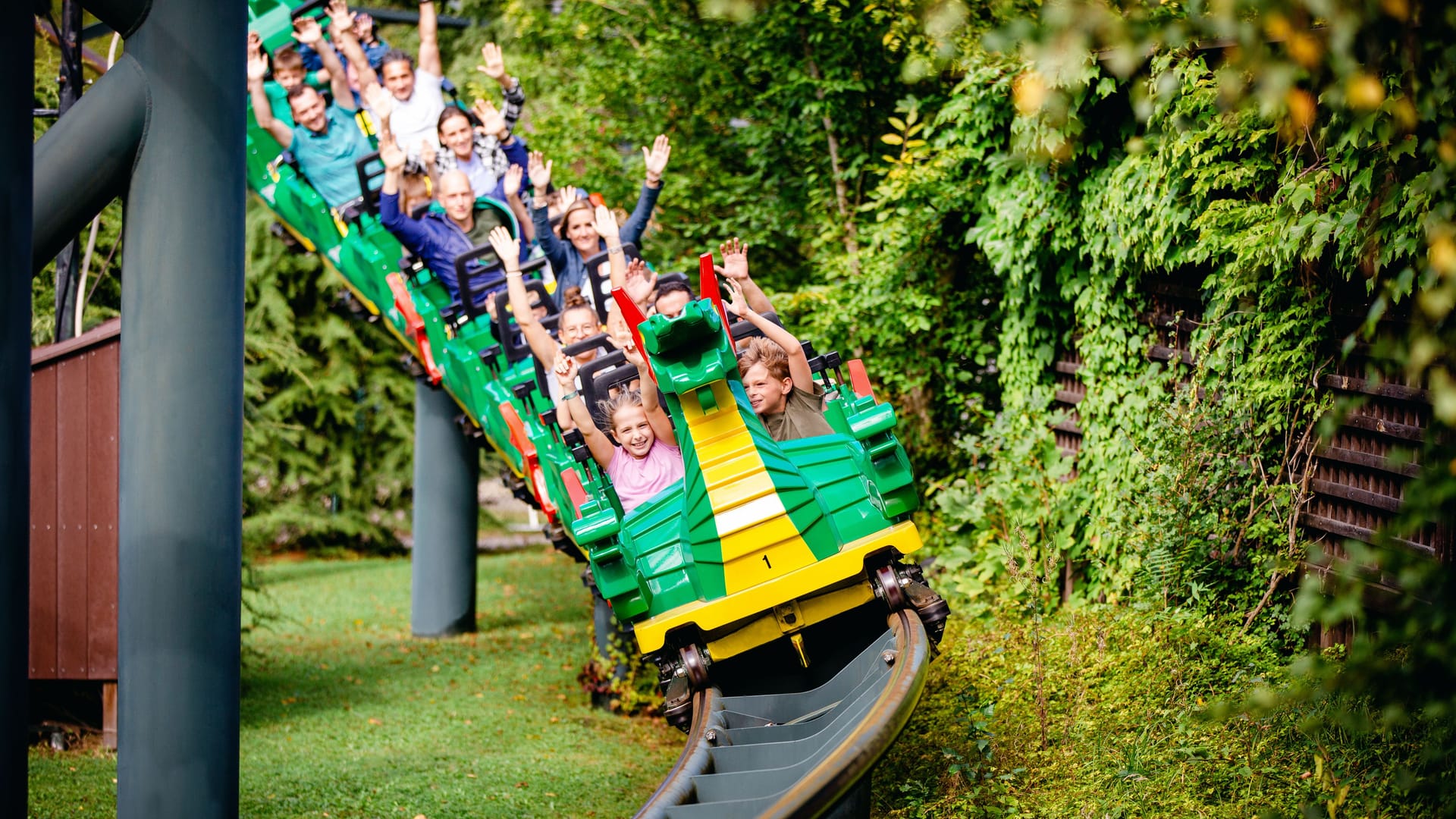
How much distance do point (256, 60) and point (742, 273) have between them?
4.82 meters

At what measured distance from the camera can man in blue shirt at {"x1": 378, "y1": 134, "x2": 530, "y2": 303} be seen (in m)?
7.57

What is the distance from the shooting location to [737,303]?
5508mm

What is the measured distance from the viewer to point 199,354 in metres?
3.63

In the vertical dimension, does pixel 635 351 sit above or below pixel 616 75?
below

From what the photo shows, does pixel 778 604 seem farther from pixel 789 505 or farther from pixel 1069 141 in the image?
pixel 1069 141

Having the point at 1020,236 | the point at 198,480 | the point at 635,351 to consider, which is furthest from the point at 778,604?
the point at 1020,236

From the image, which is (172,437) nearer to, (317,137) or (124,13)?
(124,13)

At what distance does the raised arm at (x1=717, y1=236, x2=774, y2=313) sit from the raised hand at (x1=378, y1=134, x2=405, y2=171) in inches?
110

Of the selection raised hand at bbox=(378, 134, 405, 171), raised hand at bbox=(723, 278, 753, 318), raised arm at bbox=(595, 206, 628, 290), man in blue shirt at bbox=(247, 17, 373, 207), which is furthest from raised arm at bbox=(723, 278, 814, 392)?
man in blue shirt at bbox=(247, 17, 373, 207)

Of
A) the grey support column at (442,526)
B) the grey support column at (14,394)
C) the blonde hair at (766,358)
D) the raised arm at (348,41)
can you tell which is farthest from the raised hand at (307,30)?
the grey support column at (14,394)

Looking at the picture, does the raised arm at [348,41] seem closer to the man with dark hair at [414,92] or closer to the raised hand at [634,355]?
the man with dark hair at [414,92]

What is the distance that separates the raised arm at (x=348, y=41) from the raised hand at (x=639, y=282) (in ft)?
11.8

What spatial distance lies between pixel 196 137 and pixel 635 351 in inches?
77.5

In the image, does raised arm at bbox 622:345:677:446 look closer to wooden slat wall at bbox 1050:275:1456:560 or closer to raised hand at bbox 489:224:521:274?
raised hand at bbox 489:224:521:274
